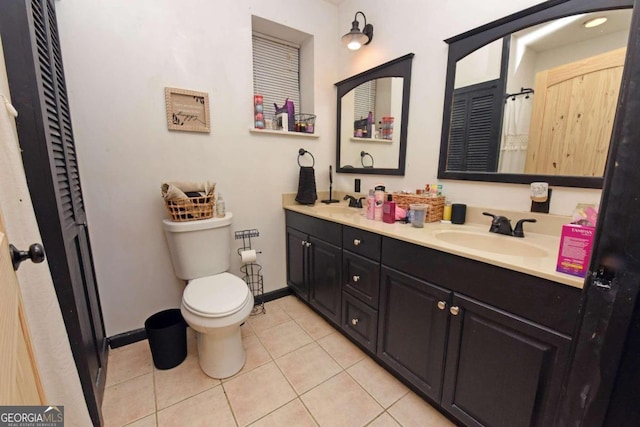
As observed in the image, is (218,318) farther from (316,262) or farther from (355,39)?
(355,39)

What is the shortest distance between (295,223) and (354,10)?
1741 mm

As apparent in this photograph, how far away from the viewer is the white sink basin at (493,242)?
3.79 ft

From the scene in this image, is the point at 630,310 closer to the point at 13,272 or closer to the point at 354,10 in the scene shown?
the point at 13,272

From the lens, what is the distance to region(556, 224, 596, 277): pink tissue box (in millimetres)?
779

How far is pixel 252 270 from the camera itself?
2.17 m

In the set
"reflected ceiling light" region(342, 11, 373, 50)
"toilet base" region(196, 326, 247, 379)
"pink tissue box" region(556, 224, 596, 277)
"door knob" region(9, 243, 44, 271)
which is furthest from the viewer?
"reflected ceiling light" region(342, 11, 373, 50)

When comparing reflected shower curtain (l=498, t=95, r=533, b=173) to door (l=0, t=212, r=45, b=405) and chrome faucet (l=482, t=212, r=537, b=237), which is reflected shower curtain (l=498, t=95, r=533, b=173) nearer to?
chrome faucet (l=482, t=212, r=537, b=237)

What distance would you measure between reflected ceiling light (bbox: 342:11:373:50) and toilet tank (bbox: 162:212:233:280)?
154 centimetres

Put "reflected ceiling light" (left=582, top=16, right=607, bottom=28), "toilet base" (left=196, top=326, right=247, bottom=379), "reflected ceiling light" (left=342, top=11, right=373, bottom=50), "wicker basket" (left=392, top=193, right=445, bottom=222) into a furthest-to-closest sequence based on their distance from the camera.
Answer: "reflected ceiling light" (left=342, top=11, right=373, bottom=50)
"wicker basket" (left=392, top=193, right=445, bottom=222)
"toilet base" (left=196, top=326, right=247, bottom=379)
"reflected ceiling light" (left=582, top=16, right=607, bottom=28)

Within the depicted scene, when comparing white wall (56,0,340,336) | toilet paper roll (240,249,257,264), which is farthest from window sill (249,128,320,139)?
toilet paper roll (240,249,257,264)

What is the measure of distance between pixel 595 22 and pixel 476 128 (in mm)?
557

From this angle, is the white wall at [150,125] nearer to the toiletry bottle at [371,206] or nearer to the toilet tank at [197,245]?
the toilet tank at [197,245]

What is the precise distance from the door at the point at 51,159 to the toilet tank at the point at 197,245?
42 cm

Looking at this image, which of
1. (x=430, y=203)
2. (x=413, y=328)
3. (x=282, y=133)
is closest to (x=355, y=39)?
(x=282, y=133)
